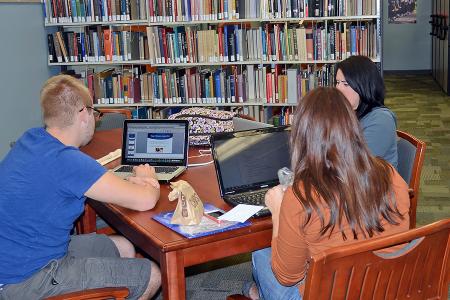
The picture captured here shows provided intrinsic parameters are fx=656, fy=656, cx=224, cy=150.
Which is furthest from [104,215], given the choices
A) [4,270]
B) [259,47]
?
[259,47]

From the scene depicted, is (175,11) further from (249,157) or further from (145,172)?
(249,157)

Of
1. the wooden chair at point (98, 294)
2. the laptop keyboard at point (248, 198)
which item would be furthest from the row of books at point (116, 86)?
the wooden chair at point (98, 294)

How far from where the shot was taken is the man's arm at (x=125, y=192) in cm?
220

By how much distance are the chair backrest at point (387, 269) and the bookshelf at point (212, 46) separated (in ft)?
12.2

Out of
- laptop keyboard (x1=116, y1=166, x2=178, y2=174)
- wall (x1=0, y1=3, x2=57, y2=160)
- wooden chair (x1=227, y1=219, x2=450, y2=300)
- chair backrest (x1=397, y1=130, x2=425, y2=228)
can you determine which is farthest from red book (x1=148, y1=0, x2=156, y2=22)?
wooden chair (x1=227, y1=219, x2=450, y2=300)

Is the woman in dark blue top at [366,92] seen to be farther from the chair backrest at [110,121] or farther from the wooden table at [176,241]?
the chair backrest at [110,121]

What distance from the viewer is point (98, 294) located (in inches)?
80.4

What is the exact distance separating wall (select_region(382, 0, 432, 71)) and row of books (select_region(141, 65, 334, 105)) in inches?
283

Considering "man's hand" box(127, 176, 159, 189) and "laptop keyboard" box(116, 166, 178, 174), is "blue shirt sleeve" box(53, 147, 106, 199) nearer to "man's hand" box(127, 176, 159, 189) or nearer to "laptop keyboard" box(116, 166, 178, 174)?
"man's hand" box(127, 176, 159, 189)

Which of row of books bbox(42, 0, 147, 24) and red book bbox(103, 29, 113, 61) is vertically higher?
row of books bbox(42, 0, 147, 24)

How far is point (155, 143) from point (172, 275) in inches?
40.2

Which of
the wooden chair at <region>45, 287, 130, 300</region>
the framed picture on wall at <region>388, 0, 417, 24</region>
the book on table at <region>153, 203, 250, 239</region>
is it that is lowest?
the wooden chair at <region>45, 287, 130, 300</region>

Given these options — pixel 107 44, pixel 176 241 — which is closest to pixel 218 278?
pixel 176 241

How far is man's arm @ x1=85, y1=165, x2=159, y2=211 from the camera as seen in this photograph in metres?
2.20
